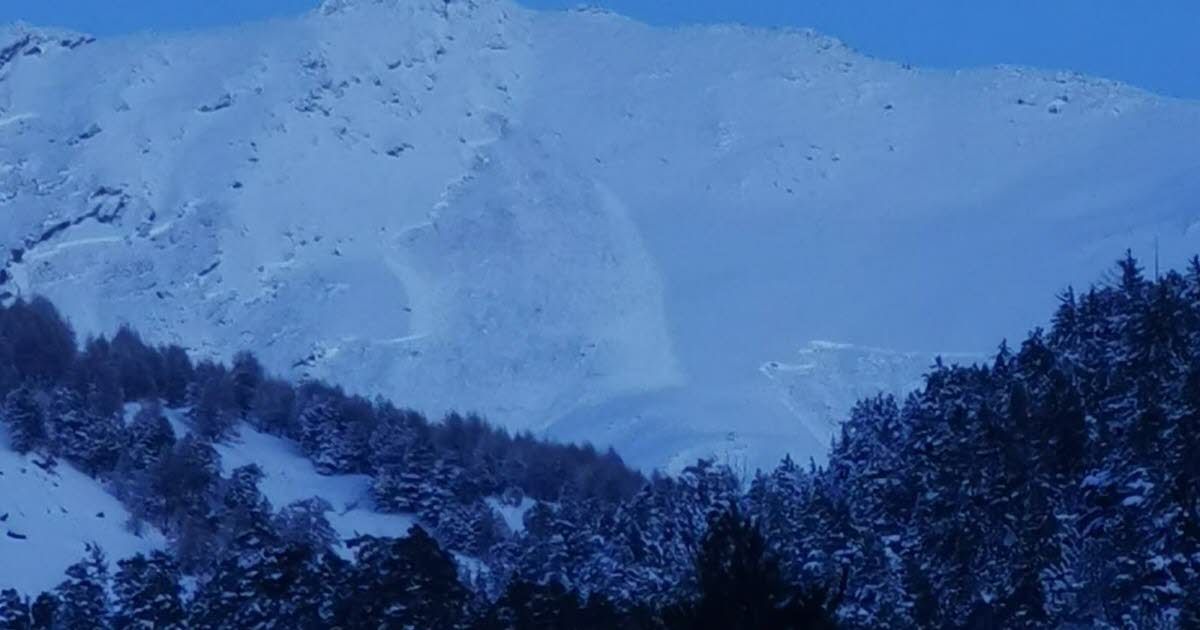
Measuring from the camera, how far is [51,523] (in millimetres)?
87312

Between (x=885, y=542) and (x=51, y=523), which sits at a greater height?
(x=51, y=523)

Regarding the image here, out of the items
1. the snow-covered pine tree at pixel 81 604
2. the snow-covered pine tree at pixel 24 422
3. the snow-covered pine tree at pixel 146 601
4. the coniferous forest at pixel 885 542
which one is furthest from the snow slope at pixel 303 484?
the snow-covered pine tree at pixel 146 601

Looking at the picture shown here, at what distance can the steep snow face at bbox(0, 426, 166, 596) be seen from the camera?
7912cm

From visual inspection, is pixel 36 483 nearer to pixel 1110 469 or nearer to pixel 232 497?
pixel 232 497

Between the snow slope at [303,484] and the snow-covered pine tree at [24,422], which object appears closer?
the snow-covered pine tree at [24,422]

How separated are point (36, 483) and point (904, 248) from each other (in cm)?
10902

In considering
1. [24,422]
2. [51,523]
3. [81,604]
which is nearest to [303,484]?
[24,422]

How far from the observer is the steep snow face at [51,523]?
7912 cm

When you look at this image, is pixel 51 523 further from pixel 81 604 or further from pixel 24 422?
pixel 81 604

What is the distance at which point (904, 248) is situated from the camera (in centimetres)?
18825

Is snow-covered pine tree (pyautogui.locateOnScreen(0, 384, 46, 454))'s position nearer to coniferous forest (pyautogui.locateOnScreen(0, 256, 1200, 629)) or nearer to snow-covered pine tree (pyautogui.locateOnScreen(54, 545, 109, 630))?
coniferous forest (pyautogui.locateOnScreen(0, 256, 1200, 629))

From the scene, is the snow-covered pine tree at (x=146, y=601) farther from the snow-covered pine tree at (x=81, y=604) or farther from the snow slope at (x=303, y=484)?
the snow slope at (x=303, y=484)

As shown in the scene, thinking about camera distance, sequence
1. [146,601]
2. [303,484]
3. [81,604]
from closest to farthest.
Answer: [146,601] < [81,604] < [303,484]

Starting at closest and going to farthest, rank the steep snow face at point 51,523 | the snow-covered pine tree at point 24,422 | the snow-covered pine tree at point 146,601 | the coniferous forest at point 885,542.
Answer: the coniferous forest at point 885,542 < the snow-covered pine tree at point 146,601 < the steep snow face at point 51,523 < the snow-covered pine tree at point 24,422
